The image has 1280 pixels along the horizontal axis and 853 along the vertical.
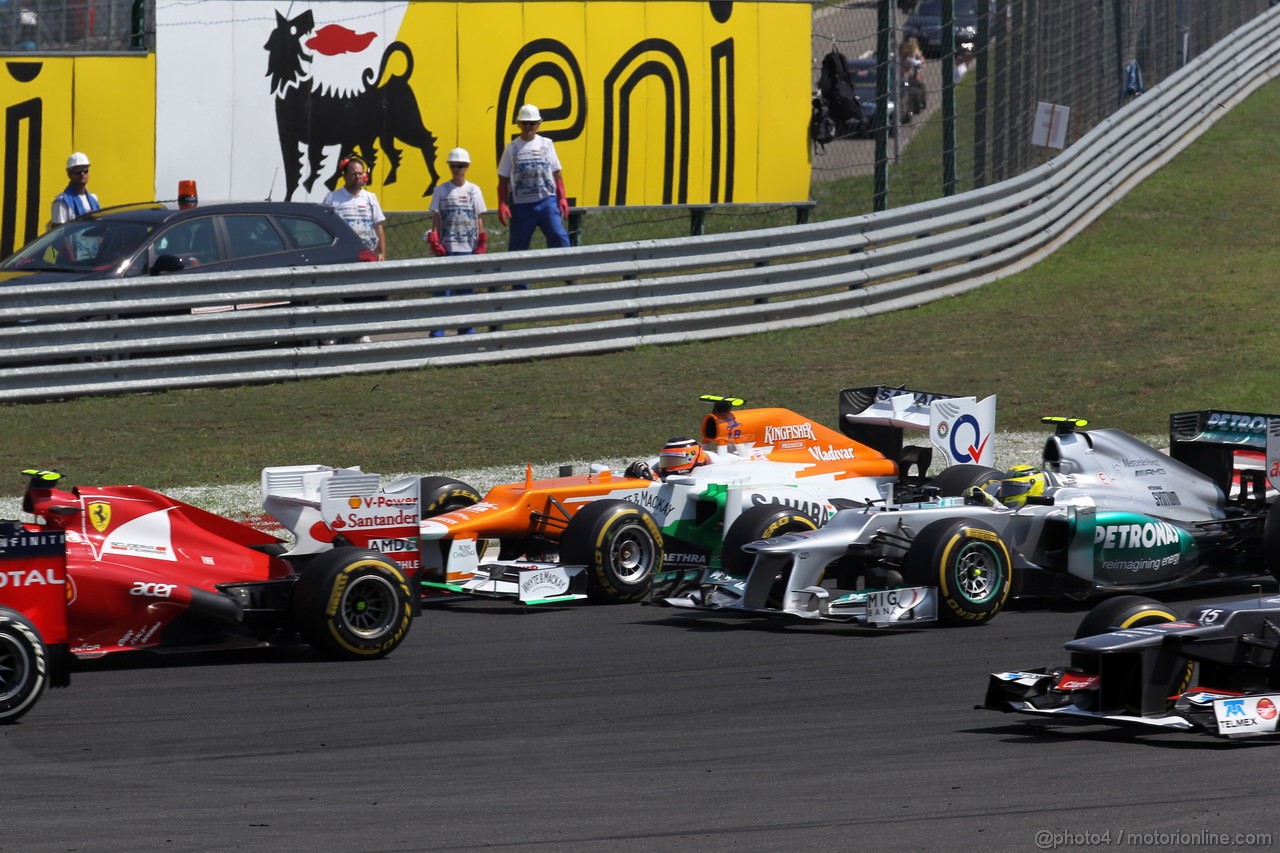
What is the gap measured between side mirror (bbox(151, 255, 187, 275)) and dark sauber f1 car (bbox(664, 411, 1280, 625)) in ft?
21.6

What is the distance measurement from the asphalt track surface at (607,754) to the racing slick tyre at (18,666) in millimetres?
120

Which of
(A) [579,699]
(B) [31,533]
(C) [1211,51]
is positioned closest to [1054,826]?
(A) [579,699]

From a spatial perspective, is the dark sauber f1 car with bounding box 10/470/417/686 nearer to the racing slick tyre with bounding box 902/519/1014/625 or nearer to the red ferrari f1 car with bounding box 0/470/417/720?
the red ferrari f1 car with bounding box 0/470/417/720

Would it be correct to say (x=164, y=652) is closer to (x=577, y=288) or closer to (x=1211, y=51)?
(x=577, y=288)

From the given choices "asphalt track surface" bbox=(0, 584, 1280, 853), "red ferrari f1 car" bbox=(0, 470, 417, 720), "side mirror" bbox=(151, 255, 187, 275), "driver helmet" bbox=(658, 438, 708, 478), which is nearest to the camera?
"asphalt track surface" bbox=(0, 584, 1280, 853)

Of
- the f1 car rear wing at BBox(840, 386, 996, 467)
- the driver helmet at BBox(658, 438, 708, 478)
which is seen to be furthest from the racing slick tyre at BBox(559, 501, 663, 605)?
the f1 car rear wing at BBox(840, 386, 996, 467)

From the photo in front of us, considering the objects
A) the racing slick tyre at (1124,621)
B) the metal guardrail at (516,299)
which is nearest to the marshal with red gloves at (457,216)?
the metal guardrail at (516,299)

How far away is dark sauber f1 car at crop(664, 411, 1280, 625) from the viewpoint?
884 centimetres

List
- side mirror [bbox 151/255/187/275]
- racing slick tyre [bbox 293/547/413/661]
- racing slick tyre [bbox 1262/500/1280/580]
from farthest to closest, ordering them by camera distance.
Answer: side mirror [bbox 151/255/187/275] → racing slick tyre [bbox 1262/500/1280/580] → racing slick tyre [bbox 293/547/413/661]

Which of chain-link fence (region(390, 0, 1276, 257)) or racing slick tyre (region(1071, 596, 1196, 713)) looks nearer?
racing slick tyre (region(1071, 596, 1196, 713))

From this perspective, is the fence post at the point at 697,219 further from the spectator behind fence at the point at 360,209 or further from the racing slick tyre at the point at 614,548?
the racing slick tyre at the point at 614,548

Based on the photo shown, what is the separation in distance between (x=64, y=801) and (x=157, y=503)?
2.72 metres

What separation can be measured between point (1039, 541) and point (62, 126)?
1080cm

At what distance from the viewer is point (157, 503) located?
27.3ft
